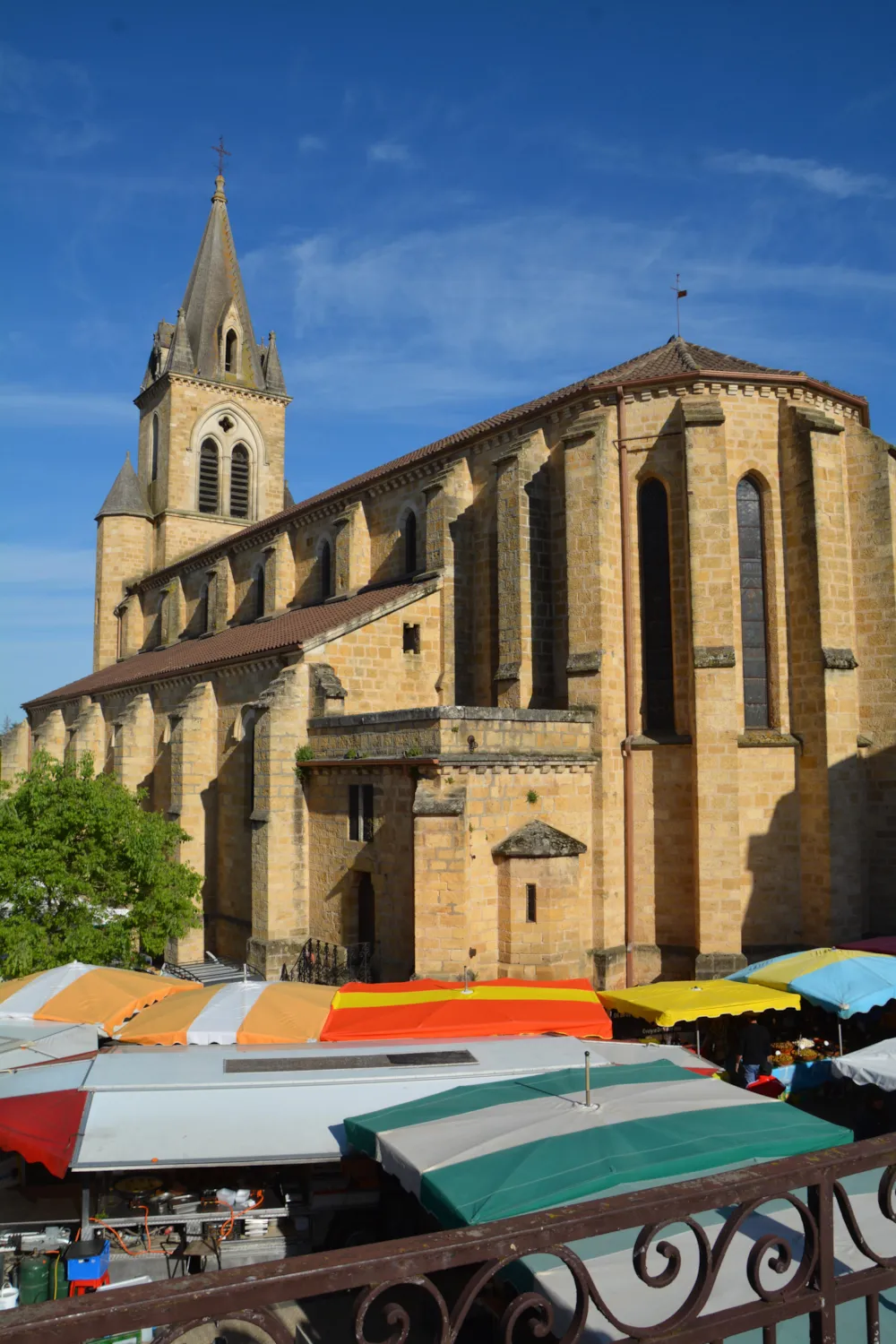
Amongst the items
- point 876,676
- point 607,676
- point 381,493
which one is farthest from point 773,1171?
point 381,493

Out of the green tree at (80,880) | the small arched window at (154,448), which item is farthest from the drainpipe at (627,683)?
the small arched window at (154,448)

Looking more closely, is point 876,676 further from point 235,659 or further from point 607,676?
point 235,659

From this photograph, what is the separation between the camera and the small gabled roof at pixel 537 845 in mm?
17453

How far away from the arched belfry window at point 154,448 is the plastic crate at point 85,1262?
39.4 metres

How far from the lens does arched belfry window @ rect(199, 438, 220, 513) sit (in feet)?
144

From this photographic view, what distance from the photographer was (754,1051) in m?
13.3

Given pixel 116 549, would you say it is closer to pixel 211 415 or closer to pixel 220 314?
pixel 211 415

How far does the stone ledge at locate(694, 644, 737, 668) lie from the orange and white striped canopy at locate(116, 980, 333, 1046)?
31.2 ft

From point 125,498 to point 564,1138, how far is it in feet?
136

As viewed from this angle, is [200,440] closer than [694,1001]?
No

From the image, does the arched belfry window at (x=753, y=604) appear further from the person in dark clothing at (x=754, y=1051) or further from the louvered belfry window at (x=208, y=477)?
the louvered belfry window at (x=208, y=477)

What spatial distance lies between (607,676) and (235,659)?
9.70 metres

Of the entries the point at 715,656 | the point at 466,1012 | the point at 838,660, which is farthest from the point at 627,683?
the point at 466,1012

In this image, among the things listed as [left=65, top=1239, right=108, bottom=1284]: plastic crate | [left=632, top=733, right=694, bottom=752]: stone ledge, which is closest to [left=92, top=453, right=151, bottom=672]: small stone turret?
[left=632, top=733, right=694, bottom=752]: stone ledge
